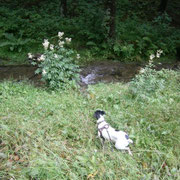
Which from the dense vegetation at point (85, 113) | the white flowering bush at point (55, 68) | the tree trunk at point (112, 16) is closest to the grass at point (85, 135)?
the dense vegetation at point (85, 113)

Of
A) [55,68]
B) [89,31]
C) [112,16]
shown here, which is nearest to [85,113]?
[55,68]

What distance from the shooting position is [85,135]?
10.3 feet

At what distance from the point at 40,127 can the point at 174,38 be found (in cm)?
868

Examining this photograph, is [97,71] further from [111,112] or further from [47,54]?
[111,112]

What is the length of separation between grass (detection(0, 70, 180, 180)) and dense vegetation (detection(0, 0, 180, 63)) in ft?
12.9

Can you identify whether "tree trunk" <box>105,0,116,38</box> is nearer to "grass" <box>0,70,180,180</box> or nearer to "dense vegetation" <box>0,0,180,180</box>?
"dense vegetation" <box>0,0,180,180</box>

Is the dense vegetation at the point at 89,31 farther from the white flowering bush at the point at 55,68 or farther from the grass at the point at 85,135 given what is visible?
the grass at the point at 85,135

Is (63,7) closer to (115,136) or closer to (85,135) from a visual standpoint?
(85,135)

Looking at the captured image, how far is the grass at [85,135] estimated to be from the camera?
2.43 metres

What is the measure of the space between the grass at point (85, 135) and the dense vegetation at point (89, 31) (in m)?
3.93

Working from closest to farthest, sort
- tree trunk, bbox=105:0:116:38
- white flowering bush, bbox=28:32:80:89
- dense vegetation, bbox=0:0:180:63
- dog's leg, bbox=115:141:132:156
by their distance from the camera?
1. dog's leg, bbox=115:141:132:156
2. white flowering bush, bbox=28:32:80:89
3. tree trunk, bbox=105:0:116:38
4. dense vegetation, bbox=0:0:180:63

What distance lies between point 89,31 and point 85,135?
6652 millimetres

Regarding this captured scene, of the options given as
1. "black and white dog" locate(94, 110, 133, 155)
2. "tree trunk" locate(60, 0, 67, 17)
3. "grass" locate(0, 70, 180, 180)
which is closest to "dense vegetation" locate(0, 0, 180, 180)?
"grass" locate(0, 70, 180, 180)

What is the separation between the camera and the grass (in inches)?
95.8
